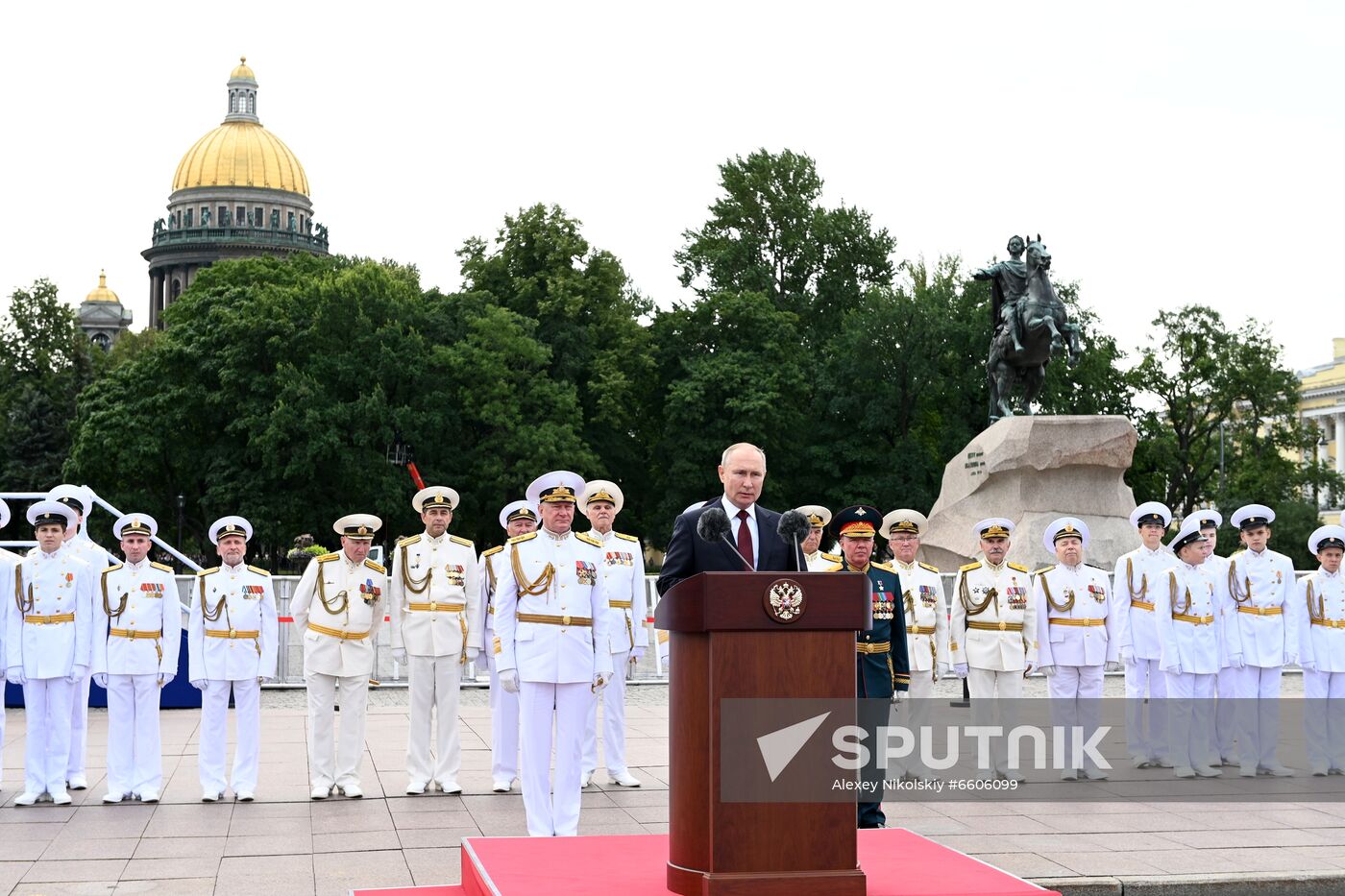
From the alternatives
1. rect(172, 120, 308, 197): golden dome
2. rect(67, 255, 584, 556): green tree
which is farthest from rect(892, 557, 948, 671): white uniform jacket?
rect(172, 120, 308, 197): golden dome

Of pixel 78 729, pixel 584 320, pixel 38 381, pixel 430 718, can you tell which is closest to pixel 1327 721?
pixel 430 718

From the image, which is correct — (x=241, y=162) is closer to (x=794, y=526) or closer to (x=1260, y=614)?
(x=1260, y=614)

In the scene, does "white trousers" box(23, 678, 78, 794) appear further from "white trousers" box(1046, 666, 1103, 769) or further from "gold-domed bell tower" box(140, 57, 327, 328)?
"gold-domed bell tower" box(140, 57, 327, 328)

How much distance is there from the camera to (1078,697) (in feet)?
37.9

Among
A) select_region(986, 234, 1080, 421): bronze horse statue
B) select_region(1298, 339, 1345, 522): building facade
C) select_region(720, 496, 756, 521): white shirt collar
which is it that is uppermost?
select_region(1298, 339, 1345, 522): building facade

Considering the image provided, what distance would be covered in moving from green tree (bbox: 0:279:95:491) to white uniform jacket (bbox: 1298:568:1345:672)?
54.3 m

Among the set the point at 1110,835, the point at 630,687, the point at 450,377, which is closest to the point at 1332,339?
the point at 450,377

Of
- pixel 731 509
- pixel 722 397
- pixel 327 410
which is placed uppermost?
pixel 722 397

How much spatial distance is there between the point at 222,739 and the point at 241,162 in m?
99.3

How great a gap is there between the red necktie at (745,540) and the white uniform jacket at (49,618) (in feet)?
18.8

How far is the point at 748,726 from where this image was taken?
561 cm

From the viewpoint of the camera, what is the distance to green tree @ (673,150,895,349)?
54.0m

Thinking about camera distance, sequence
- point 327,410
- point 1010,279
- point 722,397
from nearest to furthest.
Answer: point 1010,279 → point 327,410 → point 722,397

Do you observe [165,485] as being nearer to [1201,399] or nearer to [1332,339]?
[1201,399]
